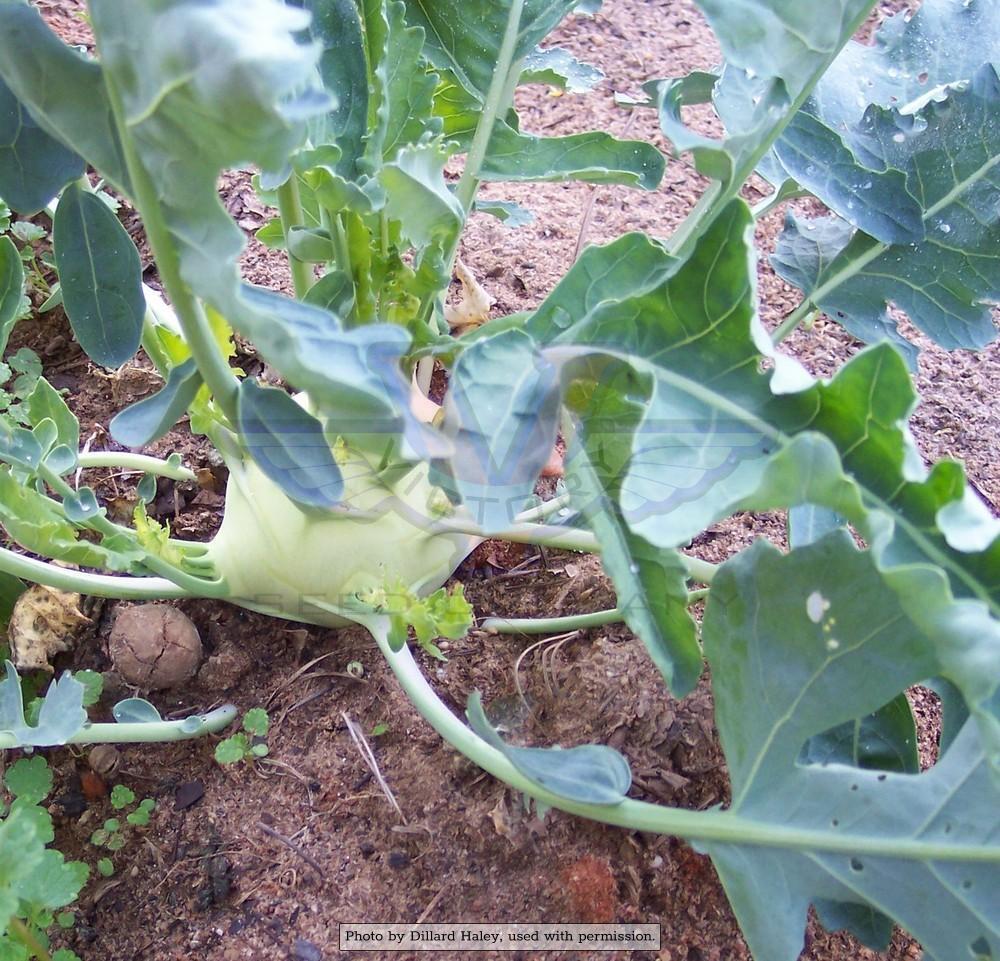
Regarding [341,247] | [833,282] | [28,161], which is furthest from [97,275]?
[833,282]

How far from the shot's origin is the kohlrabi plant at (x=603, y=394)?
53 centimetres

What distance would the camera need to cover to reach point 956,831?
2.05 feet

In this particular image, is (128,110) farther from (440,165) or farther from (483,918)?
(483,918)

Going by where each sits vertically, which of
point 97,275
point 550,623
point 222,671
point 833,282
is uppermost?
point 833,282

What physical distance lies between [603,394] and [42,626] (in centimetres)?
64

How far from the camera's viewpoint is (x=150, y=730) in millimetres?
831

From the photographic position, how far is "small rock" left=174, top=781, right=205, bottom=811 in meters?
0.87

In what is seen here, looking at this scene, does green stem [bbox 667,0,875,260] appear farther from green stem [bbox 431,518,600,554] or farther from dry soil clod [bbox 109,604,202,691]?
dry soil clod [bbox 109,604,202,691]

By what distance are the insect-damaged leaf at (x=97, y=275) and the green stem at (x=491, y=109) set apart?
1.03 ft

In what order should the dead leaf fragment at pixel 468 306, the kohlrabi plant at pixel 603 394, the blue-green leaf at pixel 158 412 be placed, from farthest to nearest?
1. the dead leaf fragment at pixel 468 306
2. the blue-green leaf at pixel 158 412
3. the kohlrabi plant at pixel 603 394

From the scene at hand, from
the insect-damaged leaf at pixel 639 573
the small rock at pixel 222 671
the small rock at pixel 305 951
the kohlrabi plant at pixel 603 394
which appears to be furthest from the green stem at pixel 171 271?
the small rock at pixel 305 951

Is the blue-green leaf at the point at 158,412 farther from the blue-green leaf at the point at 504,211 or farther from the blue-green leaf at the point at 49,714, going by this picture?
the blue-green leaf at the point at 504,211

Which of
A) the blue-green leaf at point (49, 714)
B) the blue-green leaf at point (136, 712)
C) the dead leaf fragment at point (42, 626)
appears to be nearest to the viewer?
the blue-green leaf at point (49, 714)

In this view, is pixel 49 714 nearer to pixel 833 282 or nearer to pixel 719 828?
pixel 719 828
